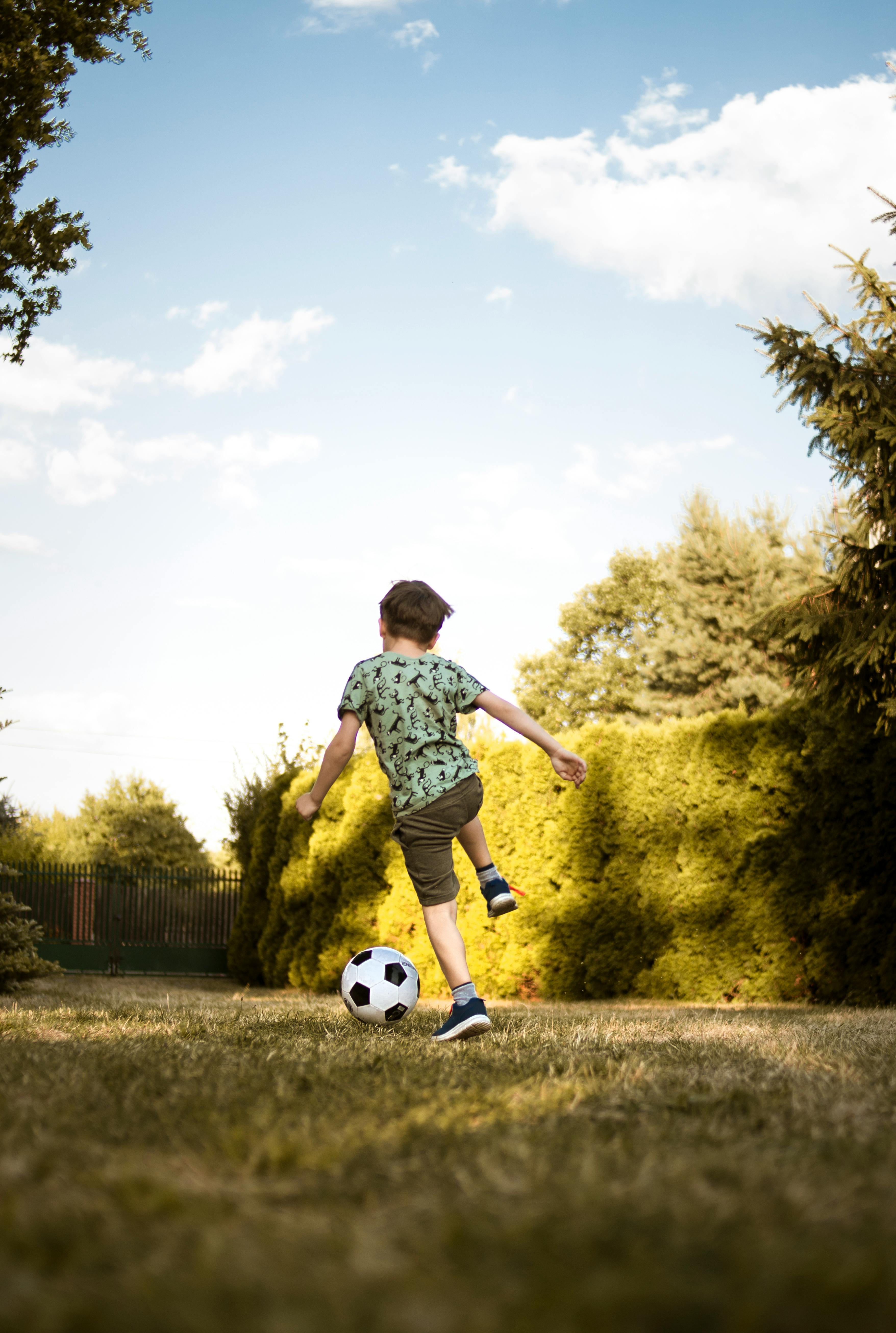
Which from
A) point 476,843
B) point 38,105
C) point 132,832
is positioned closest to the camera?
point 476,843

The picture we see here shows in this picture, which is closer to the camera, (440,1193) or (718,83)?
(440,1193)

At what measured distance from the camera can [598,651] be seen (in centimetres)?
3481

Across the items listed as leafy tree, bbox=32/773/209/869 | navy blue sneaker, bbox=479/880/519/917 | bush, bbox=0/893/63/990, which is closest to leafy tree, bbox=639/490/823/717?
leafy tree, bbox=32/773/209/869

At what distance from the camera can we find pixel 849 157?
35.4 ft

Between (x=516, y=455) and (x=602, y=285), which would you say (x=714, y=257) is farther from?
(x=516, y=455)

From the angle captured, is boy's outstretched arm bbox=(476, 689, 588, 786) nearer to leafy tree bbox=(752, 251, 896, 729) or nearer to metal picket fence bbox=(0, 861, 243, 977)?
leafy tree bbox=(752, 251, 896, 729)

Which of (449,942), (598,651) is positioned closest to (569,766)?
(449,942)

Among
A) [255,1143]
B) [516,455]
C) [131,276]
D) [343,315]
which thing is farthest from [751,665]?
[255,1143]

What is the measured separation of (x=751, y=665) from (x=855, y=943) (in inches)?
657

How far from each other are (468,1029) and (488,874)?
0.71 meters

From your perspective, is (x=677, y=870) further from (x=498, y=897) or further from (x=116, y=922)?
(x=116, y=922)

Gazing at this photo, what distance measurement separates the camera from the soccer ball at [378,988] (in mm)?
4449

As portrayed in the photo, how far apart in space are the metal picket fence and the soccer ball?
1238 centimetres

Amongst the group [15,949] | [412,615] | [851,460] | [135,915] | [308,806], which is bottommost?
[135,915]
